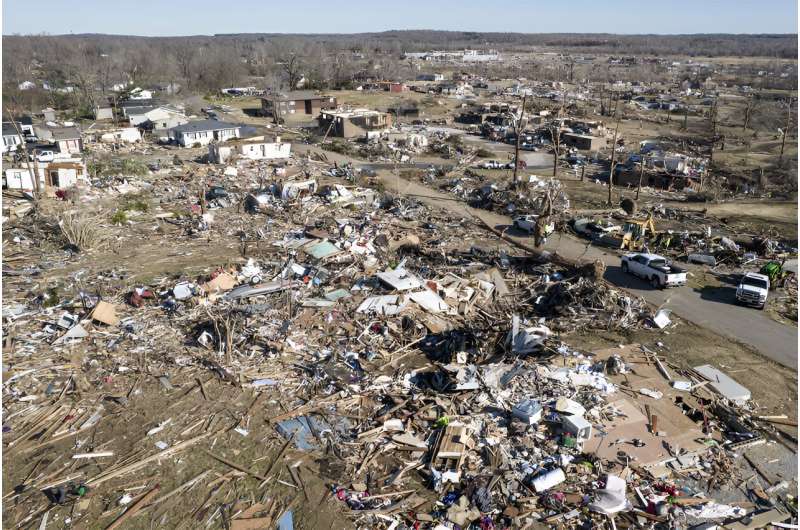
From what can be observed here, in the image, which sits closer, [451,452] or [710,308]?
[451,452]

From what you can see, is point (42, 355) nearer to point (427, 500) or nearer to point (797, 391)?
point (427, 500)

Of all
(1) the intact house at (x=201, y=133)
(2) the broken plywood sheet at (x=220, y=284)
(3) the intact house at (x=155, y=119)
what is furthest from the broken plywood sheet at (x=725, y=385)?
(3) the intact house at (x=155, y=119)

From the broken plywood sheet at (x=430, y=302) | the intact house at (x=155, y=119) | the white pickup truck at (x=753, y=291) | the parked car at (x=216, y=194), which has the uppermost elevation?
the intact house at (x=155, y=119)

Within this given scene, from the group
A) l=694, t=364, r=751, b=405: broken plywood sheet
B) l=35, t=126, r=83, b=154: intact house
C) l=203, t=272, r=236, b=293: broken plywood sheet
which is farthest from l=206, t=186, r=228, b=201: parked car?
l=694, t=364, r=751, b=405: broken plywood sheet

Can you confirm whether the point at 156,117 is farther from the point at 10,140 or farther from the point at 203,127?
the point at 10,140

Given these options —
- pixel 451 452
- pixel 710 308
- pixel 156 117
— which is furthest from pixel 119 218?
pixel 156 117

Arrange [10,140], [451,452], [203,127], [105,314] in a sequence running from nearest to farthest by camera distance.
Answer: [451,452]
[105,314]
[10,140]
[203,127]

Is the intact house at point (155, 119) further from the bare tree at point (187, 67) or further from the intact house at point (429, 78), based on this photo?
the intact house at point (429, 78)
